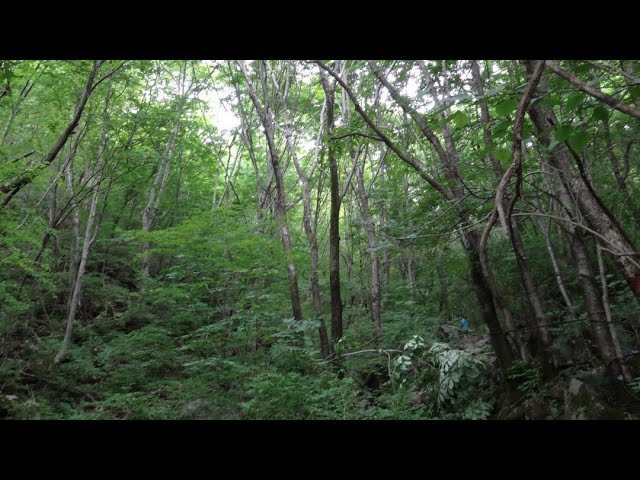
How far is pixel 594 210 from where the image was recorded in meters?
3.34

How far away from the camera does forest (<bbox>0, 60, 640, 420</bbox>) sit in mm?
4234

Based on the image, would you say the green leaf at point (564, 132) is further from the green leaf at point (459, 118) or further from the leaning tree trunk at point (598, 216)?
the leaning tree trunk at point (598, 216)

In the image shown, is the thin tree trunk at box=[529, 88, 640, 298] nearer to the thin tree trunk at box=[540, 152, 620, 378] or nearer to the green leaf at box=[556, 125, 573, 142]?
the thin tree trunk at box=[540, 152, 620, 378]


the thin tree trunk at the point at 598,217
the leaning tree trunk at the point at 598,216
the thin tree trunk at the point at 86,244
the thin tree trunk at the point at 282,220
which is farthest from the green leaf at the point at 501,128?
the thin tree trunk at the point at 86,244

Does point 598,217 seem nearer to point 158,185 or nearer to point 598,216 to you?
point 598,216

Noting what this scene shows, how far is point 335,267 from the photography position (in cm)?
711

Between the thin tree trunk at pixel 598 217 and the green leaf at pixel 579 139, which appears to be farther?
the thin tree trunk at pixel 598 217

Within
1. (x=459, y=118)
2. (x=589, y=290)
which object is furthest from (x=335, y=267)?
(x=459, y=118)

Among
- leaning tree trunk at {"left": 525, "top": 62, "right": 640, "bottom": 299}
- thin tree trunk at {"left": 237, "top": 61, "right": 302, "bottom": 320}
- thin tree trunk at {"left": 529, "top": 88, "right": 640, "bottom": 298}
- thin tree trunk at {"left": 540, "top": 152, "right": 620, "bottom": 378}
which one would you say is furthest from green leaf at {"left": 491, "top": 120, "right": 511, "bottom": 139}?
thin tree trunk at {"left": 237, "top": 61, "right": 302, "bottom": 320}

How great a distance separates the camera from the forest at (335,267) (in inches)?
167

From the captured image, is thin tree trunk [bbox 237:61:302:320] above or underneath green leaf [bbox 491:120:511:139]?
above
